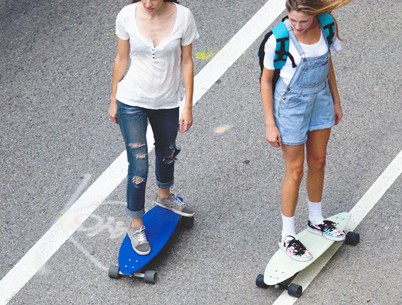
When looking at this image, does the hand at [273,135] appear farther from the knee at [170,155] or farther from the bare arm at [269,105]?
the knee at [170,155]

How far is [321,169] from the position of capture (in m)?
7.77

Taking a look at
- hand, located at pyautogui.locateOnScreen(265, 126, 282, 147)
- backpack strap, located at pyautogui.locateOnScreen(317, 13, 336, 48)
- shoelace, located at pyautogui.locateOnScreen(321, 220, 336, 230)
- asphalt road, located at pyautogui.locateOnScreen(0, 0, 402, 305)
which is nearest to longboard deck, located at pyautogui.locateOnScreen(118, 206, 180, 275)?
asphalt road, located at pyautogui.locateOnScreen(0, 0, 402, 305)

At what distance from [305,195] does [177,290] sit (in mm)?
1265

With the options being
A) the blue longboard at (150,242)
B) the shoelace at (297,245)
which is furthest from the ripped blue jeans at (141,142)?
the shoelace at (297,245)

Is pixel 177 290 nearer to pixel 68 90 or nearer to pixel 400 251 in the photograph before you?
pixel 400 251

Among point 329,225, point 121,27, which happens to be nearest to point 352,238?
point 329,225

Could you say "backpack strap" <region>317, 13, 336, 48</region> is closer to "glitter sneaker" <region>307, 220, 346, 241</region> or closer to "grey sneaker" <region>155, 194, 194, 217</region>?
"glitter sneaker" <region>307, 220, 346, 241</region>

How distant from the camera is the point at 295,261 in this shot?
7730mm

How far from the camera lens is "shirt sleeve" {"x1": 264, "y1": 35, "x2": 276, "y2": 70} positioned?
7137mm

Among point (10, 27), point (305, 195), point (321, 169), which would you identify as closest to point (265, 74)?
point (321, 169)

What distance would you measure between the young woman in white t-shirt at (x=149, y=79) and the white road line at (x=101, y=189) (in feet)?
2.18

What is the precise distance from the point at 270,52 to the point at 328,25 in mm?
414

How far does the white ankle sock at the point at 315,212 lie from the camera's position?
7955mm

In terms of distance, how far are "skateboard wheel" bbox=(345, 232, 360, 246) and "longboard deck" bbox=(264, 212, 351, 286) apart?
72 millimetres
